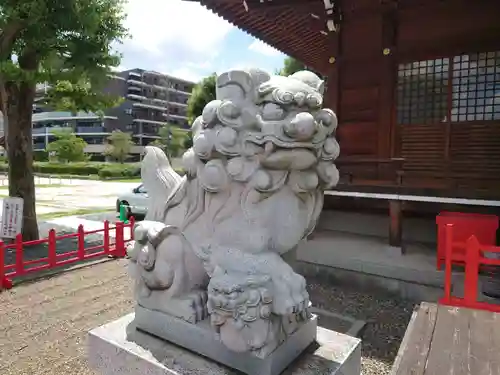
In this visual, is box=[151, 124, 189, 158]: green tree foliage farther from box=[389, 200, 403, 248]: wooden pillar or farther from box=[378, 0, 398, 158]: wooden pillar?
box=[389, 200, 403, 248]: wooden pillar

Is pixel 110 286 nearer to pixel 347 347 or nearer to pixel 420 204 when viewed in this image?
pixel 347 347

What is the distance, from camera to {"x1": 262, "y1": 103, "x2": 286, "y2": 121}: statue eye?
184cm

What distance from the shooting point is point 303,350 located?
2.21 m

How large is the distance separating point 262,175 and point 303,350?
1.09m

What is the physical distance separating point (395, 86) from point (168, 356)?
5.96 meters

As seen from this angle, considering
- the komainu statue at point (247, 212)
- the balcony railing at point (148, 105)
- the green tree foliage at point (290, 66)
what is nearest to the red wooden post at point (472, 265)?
the komainu statue at point (247, 212)

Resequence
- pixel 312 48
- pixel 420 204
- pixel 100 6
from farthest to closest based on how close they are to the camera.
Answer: pixel 312 48 < pixel 100 6 < pixel 420 204

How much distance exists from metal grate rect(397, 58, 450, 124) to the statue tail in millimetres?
5313

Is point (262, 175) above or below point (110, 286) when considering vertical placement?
above

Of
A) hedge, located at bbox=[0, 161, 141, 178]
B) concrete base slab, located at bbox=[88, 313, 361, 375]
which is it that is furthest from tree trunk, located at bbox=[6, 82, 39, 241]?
hedge, located at bbox=[0, 161, 141, 178]

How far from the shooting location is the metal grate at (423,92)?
248 inches

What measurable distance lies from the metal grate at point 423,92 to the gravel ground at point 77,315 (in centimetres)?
320

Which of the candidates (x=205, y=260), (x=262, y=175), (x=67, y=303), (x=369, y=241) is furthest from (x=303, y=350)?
(x=369, y=241)

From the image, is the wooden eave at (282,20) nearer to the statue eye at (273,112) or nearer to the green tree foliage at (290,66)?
the statue eye at (273,112)
